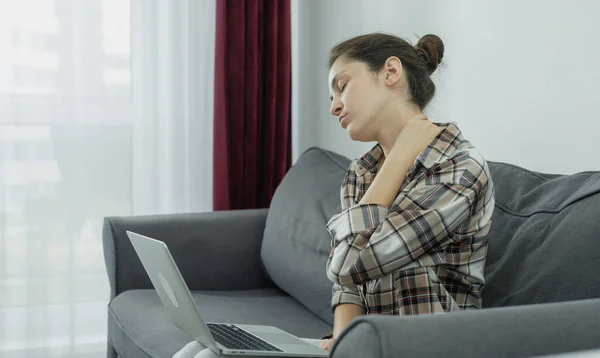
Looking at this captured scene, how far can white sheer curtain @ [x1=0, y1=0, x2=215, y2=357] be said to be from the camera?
9.70ft

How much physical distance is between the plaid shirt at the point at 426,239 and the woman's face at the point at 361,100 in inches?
6.1

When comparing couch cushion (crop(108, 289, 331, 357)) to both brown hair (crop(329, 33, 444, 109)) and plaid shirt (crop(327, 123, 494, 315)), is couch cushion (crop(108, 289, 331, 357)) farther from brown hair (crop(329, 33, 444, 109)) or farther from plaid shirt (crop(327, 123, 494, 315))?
brown hair (crop(329, 33, 444, 109))

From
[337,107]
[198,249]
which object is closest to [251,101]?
[198,249]

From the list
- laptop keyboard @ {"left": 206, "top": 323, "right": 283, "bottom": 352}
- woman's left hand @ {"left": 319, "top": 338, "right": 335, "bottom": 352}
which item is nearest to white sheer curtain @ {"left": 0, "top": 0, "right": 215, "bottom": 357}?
laptop keyboard @ {"left": 206, "top": 323, "right": 283, "bottom": 352}

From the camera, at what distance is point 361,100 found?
1670 millimetres

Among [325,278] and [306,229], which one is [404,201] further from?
[306,229]

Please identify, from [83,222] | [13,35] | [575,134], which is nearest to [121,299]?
[83,222]

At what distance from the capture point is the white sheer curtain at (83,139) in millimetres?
2957

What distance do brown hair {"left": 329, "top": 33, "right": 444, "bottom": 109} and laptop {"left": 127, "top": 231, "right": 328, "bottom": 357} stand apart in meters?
0.58

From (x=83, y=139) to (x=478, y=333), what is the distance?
231 centimetres

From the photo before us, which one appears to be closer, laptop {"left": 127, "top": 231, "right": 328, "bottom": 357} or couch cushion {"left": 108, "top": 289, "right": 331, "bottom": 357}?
laptop {"left": 127, "top": 231, "right": 328, "bottom": 357}

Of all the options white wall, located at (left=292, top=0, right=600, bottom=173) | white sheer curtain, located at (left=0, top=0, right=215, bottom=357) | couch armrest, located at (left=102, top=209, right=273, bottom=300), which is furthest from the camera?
white sheer curtain, located at (left=0, top=0, right=215, bottom=357)

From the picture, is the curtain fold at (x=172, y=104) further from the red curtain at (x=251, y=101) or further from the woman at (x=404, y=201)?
the woman at (x=404, y=201)

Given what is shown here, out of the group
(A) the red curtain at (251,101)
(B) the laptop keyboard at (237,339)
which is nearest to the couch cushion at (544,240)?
(B) the laptop keyboard at (237,339)
